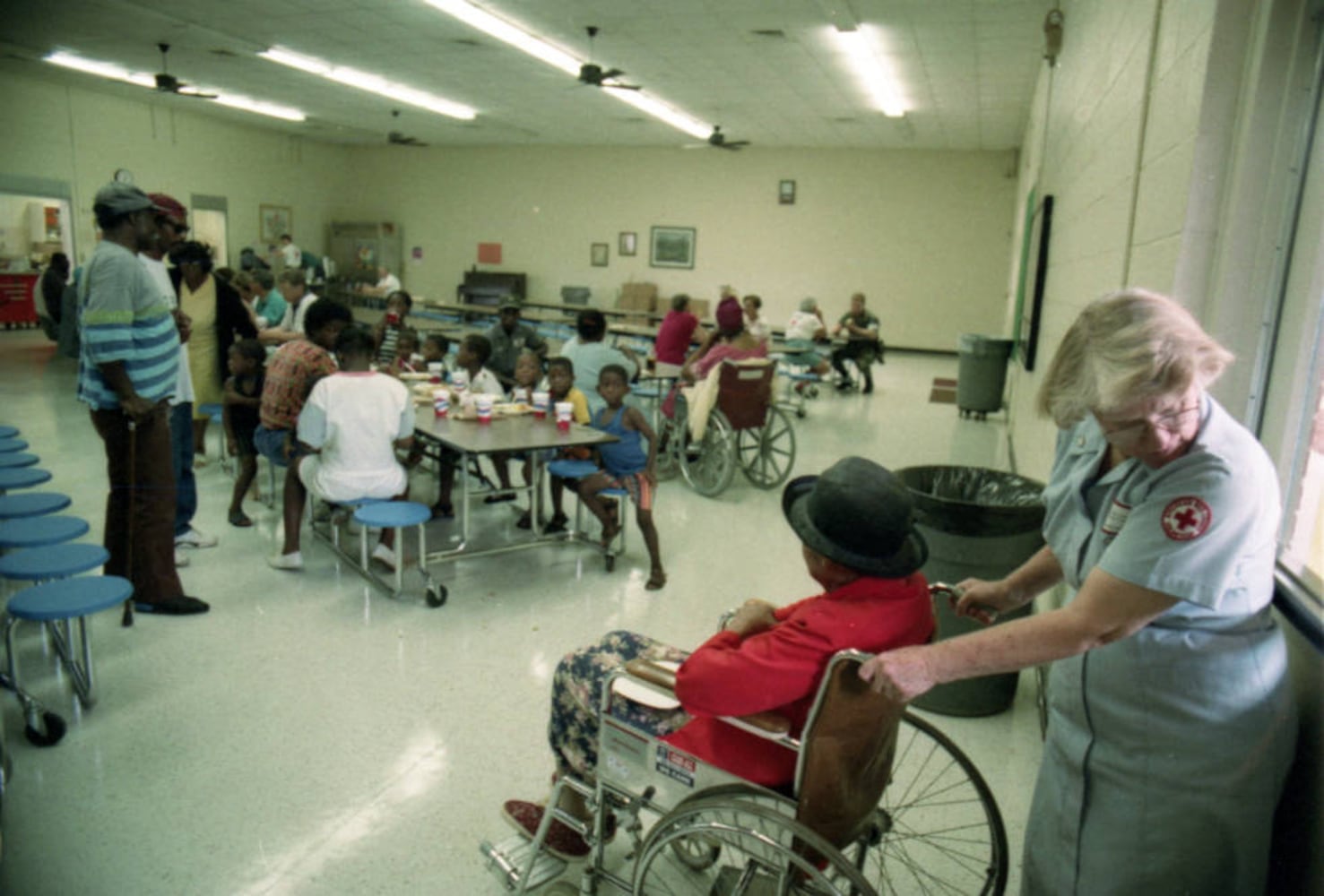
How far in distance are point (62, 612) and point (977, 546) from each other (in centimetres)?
277

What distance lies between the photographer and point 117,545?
3342 mm

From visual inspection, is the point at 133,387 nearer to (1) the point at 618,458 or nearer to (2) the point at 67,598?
(2) the point at 67,598

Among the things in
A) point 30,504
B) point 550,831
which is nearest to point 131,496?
point 30,504

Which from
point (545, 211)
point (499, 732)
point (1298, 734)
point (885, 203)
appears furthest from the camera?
point (545, 211)

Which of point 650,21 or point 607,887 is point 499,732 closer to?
point 607,887

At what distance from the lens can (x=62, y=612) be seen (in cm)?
240

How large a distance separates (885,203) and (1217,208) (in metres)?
13.9

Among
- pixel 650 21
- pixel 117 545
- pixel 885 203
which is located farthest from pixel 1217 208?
pixel 885 203

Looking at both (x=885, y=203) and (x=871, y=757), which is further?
(x=885, y=203)

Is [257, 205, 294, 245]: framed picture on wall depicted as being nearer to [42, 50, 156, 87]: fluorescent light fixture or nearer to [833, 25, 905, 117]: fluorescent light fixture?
[42, 50, 156, 87]: fluorescent light fixture

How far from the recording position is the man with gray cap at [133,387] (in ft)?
10.1

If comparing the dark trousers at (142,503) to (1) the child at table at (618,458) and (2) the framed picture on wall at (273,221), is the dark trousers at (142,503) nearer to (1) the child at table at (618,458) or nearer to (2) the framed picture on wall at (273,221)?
(1) the child at table at (618,458)

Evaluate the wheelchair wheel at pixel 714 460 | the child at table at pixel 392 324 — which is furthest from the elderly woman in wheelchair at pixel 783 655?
the child at table at pixel 392 324

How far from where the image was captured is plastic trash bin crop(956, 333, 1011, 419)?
855 centimetres
